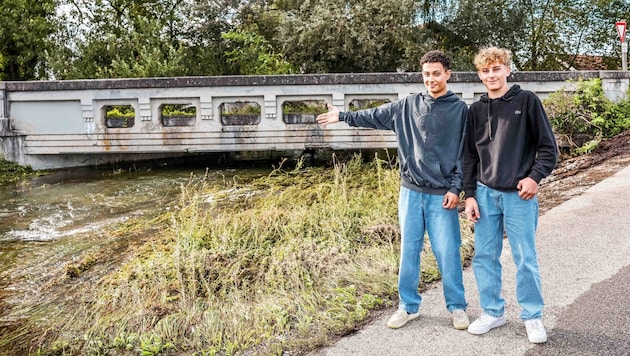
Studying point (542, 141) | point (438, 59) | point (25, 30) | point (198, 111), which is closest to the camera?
point (542, 141)

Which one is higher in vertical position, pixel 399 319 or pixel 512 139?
pixel 512 139

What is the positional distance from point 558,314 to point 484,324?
576 millimetres

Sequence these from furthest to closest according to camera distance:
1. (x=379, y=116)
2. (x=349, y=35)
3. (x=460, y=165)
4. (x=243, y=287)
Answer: (x=349, y=35) → (x=243, y=287) → (x=379, y=116) → (x=460, y=165)

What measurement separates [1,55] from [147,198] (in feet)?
42.0

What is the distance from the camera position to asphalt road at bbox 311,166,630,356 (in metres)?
3.26

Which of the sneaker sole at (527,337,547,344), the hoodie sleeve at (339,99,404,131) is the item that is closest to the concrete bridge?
the hoodie sleeve at (339,99,404,131)

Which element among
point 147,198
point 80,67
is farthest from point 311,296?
point 80,67

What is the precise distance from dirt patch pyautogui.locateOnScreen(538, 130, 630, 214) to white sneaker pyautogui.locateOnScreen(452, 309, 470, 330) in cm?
319

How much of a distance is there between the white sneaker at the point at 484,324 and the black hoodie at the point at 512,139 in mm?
831

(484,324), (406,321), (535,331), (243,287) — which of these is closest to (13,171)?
(243,287)

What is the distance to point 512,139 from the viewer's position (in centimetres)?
322

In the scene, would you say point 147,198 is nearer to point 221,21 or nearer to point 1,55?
point 221,21

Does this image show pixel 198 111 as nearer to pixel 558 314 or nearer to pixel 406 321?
pixel 406 321

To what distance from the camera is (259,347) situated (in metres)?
3.50
